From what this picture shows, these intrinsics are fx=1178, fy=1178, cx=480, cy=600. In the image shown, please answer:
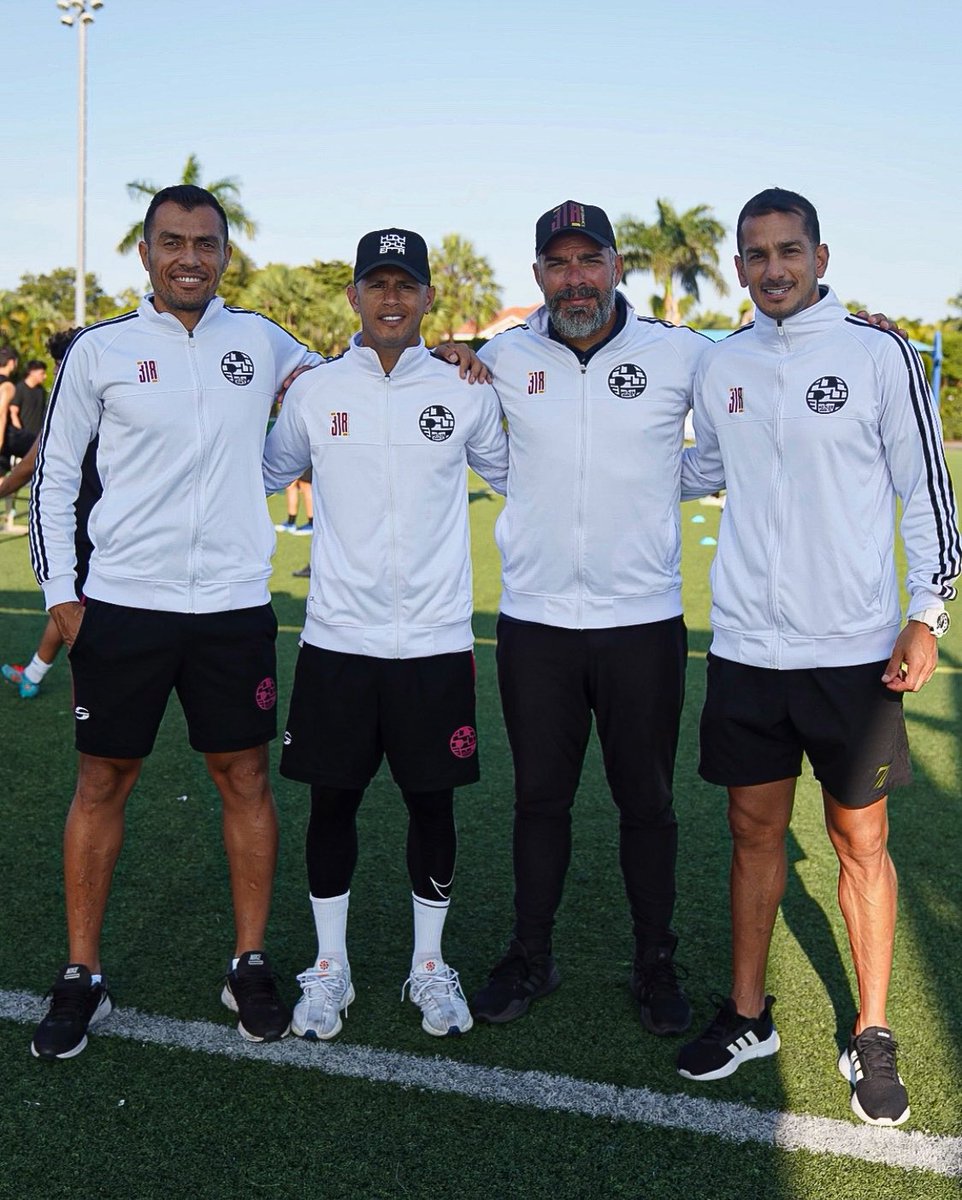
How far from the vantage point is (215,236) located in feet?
11.4

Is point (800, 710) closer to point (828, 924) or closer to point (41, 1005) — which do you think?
point (828, 924)

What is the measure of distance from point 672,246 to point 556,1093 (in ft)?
172

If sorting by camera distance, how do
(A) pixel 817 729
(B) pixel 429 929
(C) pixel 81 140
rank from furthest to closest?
(C) pixel 81 140
(B) pixel 429 929
(A) pixel 817 729

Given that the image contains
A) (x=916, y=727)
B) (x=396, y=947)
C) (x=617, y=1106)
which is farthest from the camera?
(x=916, y=727)

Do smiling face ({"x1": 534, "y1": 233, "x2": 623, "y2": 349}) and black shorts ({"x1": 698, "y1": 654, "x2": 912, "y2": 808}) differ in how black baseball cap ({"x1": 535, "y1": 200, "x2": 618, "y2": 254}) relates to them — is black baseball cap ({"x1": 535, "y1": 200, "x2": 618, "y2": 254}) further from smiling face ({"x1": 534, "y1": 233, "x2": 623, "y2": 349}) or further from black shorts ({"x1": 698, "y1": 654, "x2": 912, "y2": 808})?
black shorts ({"x1": 698, "y1": 654, "x2": 912, "y2": 808})

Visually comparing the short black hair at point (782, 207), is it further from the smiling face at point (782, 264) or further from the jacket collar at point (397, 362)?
the jacket collar at point (397, 362)

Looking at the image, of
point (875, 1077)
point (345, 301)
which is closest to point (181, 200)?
point (875, 1077)

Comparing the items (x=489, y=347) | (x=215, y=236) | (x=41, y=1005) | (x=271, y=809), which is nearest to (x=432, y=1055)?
(x=271, y=809)

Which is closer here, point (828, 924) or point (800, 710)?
point (800, 710)

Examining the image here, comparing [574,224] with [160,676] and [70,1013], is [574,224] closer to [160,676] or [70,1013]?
[160,676]

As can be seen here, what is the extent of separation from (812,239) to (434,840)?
6.86ft

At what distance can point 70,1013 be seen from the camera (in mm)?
3387

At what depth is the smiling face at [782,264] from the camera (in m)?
3.21

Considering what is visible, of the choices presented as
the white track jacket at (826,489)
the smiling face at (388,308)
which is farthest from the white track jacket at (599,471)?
the smiling face at (388,308)
